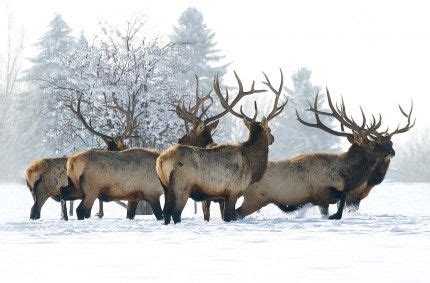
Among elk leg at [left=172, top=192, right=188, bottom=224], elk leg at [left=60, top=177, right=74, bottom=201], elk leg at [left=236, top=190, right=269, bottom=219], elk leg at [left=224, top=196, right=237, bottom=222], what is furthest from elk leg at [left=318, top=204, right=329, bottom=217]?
elk leg at [left=60, top=177, right=74, bottom=201]

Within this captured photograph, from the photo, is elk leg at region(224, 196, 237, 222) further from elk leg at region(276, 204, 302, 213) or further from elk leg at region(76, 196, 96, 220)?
elk leg at region(76, 196, 96, 220)

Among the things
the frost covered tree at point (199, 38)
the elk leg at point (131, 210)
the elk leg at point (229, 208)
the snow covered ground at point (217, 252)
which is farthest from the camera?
the frost covered tree at point (199, 38)

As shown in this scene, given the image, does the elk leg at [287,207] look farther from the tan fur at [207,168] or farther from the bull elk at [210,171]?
the tan fur at [207,168]

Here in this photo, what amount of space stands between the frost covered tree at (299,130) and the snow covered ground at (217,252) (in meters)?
48.8

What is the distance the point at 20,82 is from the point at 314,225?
51941mm

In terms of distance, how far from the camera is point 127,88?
2189cm

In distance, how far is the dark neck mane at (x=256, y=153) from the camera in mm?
12438

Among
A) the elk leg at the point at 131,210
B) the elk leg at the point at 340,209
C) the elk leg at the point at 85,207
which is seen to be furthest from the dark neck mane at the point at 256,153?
the elk leg at the point at 131,210

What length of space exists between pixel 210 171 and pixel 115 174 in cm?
177

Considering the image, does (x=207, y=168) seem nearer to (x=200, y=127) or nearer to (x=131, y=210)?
(x=200, y=127)

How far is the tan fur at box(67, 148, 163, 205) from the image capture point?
12562 mm

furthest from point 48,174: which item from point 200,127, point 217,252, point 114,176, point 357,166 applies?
point 217,252

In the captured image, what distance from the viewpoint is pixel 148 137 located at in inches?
839

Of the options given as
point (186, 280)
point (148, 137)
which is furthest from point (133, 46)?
point (186, 280)
